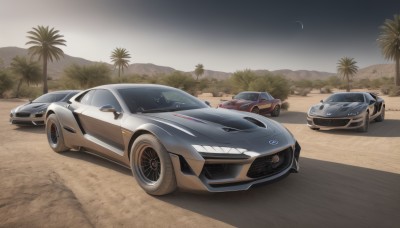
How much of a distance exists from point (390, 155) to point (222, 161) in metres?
4.77

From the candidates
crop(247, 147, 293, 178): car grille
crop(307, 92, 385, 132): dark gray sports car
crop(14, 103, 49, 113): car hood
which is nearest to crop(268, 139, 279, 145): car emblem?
crop(247, 147, 293, 178): car grille

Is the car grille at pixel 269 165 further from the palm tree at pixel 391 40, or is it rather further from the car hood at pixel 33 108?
the palm tree at pixel 391 40

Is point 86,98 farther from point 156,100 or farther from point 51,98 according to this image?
point 51,98

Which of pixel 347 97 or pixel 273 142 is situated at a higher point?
pixel 347 97

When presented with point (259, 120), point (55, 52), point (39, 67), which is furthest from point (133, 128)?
point (39, 67)

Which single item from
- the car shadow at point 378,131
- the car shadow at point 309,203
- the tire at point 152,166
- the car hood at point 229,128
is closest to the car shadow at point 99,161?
the tire at point 152,166

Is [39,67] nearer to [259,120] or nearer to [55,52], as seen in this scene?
[55,52]

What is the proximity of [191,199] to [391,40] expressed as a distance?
130 ft

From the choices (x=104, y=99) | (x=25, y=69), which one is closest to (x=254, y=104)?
(x=104, y=99)

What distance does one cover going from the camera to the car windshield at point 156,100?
461cm

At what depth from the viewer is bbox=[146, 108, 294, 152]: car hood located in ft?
11.8

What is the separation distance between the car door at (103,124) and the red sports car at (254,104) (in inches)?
339

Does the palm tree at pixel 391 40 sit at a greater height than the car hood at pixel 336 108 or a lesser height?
greater

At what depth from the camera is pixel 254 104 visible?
532 inches
